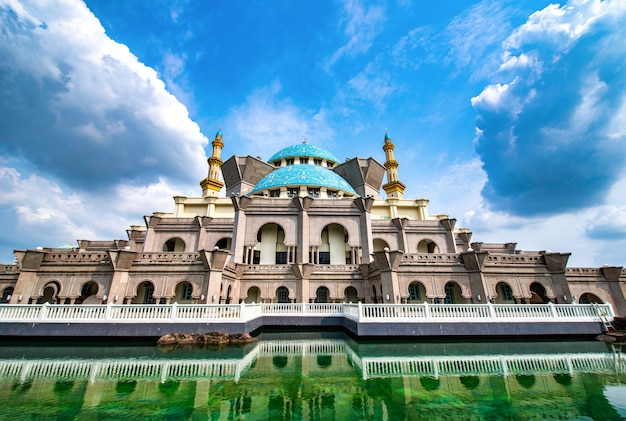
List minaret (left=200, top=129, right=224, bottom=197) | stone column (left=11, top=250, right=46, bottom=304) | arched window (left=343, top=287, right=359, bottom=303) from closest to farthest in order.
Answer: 1. stone column (left=11, top=250, right=46, bottom=304)
2. arched window (left=343, top=287, right=359, bottom=303)
3. minaret (left=200, top=129, right=224, bottom=197)

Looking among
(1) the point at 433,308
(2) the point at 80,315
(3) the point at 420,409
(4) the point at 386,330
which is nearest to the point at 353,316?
(4) the point at 386,330

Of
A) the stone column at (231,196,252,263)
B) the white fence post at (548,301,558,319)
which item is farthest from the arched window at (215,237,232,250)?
the white fence post at (548,301,558,319)

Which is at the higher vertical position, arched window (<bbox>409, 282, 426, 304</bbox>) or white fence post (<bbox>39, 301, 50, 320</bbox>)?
arched window (<bbox>409, 282, 426, 304</bbox>)

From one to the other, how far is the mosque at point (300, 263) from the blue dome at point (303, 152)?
6.16 metres

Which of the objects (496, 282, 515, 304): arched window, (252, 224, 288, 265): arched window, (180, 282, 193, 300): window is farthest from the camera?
(252, 224, 288, 265): arched window

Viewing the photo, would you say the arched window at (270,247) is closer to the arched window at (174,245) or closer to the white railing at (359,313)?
the arched window at (174,245)

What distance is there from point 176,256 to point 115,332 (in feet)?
18.3

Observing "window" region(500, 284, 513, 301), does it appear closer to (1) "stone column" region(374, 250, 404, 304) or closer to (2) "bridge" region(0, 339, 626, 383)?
(1) "stone column" region(374, 250, 404, 304)

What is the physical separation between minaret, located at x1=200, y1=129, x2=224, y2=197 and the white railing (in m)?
21.5

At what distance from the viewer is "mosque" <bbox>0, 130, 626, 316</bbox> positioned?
1683cm

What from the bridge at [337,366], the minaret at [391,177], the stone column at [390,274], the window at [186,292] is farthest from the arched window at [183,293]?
the minaret at [391,177]

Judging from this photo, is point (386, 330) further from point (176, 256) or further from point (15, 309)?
point (15, 309)

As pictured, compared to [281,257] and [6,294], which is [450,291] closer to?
[281,257]

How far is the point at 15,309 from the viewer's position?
12812 millimetres
